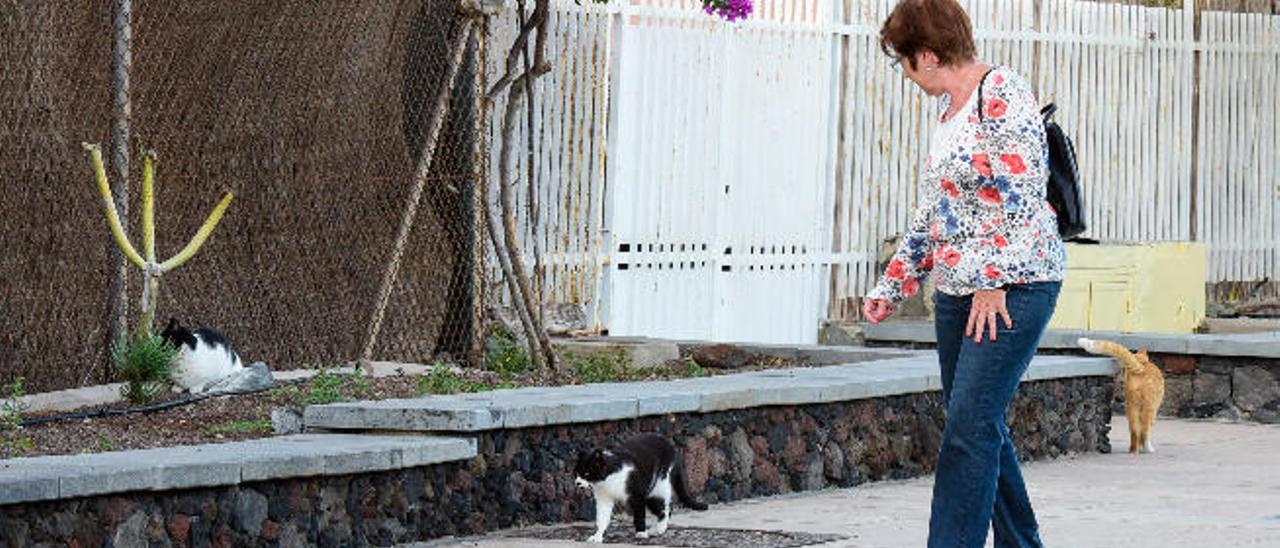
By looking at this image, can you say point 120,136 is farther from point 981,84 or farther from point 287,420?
point 981,84

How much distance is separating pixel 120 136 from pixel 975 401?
5167 millimetres

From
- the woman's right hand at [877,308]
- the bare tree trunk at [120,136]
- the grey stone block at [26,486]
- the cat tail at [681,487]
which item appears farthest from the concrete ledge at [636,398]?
the woman's right hand at [877,308]

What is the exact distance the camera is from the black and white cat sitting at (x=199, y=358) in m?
12.2

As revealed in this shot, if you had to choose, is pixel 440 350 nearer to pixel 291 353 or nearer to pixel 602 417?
pixel 291 353

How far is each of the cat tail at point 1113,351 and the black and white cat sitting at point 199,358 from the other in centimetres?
492

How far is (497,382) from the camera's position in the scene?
13.4 m

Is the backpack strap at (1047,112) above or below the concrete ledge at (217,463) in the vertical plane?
above

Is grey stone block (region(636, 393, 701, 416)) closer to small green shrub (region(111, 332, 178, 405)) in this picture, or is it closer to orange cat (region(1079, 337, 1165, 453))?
small green shrub (region(111, 332, 178, 405))

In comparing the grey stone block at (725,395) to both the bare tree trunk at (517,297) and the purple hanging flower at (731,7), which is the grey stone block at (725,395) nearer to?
the bare tree trunk at (517,297)

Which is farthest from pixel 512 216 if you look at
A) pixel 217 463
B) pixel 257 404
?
pixel 217 463

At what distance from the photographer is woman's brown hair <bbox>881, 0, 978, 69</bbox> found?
8477mm

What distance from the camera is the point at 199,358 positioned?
1230 centimetres

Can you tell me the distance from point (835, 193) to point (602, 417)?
8.26m

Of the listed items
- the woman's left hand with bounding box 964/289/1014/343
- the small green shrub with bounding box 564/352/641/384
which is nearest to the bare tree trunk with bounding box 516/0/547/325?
the small green shrub with bounding box 564/352/641/384
